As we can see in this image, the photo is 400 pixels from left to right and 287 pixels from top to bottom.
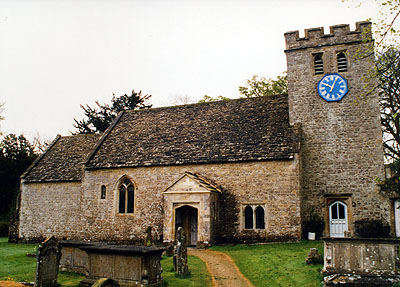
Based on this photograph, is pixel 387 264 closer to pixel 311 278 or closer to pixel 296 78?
pixel 311 278

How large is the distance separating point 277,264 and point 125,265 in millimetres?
6193

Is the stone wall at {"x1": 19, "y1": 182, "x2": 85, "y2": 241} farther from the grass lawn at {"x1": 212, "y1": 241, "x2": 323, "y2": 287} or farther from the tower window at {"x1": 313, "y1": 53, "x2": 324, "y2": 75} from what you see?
the tower window at {"x1": 313, "y1": 53, "x2": 324, "y2": 75}

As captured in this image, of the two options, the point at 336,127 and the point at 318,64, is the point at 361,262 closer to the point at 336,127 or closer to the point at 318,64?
the point at 336,127

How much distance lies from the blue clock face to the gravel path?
11417 mm

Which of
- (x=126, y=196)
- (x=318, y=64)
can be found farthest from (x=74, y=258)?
(x=318, y=64)

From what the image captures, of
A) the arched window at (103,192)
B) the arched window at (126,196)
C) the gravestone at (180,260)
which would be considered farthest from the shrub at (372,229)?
the arched window at (103,192)

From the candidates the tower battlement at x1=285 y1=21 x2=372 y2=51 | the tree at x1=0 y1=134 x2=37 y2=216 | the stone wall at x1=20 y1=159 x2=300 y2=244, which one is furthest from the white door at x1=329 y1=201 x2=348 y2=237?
the tree at x1=0 y1=134 x2=37 y2=216

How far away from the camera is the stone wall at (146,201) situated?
1927cm

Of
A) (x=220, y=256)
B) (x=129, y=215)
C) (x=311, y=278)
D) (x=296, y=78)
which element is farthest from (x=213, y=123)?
(x=311, y=278)

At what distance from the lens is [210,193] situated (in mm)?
18969

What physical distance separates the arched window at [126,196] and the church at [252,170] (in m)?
0.07

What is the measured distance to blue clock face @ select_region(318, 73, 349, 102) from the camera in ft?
69.3

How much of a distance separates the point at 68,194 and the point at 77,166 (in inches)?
90.1

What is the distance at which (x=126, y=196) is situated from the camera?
22.6 meters
